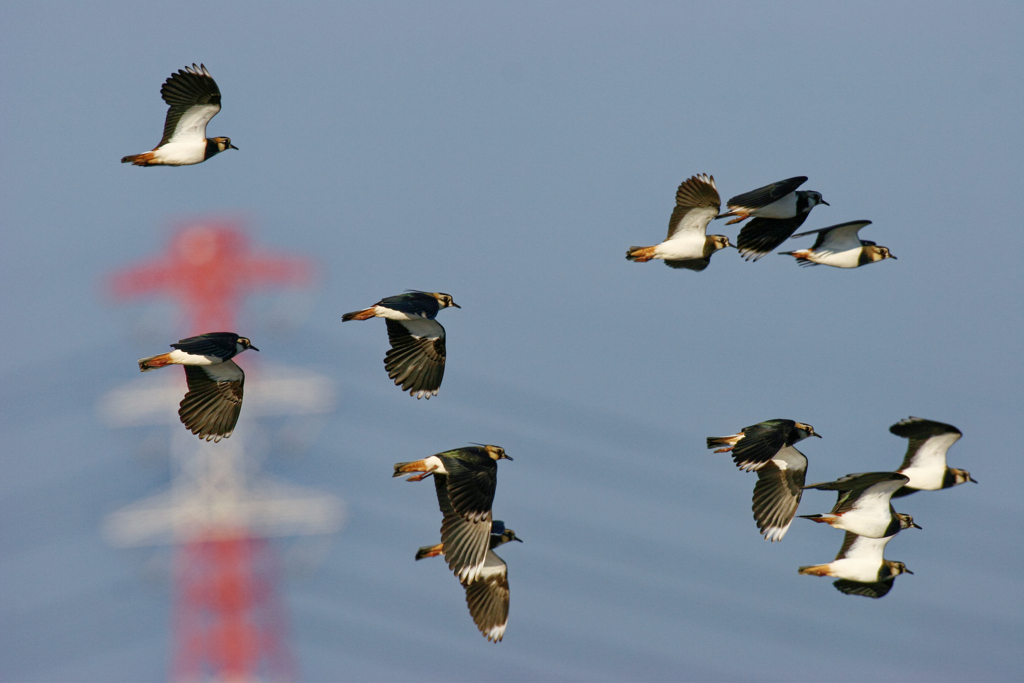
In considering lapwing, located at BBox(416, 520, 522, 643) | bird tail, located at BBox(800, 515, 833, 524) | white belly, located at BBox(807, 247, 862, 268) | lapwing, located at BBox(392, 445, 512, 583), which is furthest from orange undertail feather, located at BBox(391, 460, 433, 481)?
white belly, located at BBox(807, 247, 862, 268)

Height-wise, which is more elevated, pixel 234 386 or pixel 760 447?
pixel 760 447

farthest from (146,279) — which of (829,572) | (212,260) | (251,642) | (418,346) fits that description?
(829,572)

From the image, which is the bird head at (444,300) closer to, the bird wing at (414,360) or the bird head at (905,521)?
the bird wing at (414,360)

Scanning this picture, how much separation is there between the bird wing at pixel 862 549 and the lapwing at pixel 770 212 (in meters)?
4.88

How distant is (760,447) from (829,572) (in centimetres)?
245

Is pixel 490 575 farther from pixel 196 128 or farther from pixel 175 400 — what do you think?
pixel 175 400

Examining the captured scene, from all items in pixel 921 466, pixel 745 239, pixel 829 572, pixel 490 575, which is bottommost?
pixel 490 575

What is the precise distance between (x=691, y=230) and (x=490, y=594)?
675 centimetres

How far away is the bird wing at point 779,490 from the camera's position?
26062 mm

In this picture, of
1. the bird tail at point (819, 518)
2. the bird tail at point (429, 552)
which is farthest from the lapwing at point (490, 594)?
the bird tail at point (819, 518)

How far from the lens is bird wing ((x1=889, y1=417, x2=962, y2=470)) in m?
26.0

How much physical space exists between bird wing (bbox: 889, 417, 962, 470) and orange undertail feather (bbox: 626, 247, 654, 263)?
476cm

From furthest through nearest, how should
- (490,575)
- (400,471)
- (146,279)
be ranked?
(146,279)
(490,575)
(400,471)

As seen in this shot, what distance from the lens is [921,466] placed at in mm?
26641
